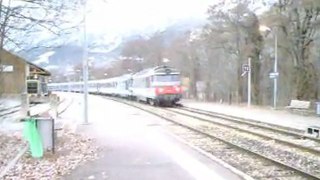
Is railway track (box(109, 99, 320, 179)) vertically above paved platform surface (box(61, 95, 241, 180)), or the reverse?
paved platform surface (box(61, 95, 241, 180))

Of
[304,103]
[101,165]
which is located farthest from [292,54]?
[101,165]

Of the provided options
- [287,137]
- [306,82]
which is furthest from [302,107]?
[287,137]

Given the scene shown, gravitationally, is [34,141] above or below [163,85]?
below

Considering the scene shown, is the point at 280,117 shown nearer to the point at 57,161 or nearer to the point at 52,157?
the point at 52,157

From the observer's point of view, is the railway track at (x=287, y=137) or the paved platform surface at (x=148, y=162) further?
the railway track at (x=287, y=137)

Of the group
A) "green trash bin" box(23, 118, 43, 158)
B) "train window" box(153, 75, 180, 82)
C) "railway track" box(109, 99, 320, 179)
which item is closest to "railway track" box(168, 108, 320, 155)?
"railway track" box(109, 99, 320, 179)

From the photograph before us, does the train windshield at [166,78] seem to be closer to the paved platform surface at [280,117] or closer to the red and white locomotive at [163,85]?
the red and white locomotive at [163,85]

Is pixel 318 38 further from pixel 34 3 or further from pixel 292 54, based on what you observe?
pixel 34 3

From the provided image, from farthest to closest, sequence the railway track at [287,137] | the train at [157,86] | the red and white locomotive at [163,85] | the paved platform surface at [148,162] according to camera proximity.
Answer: the train at [157,86] < the red and white locomotive at [163,85] < the railway track at [287,137] < the paved platform surface at [148,162]

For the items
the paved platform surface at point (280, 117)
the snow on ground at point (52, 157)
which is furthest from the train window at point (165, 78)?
the snow on ground at point (52, 157)

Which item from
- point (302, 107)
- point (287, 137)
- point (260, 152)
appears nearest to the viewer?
point (260, 152)

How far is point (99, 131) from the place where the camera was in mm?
21812

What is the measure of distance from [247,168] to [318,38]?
3079cm

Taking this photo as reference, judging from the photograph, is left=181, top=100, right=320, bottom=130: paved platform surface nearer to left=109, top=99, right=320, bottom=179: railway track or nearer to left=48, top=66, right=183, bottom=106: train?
left=109, top=99, right=320, bottom=179: railway track
